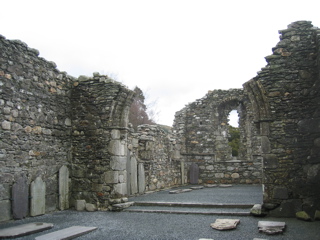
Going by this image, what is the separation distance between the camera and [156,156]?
40.7 ft

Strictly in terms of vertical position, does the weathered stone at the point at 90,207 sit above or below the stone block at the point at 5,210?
below

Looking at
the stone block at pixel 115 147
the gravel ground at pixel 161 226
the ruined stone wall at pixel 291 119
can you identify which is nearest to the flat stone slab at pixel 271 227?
the gravel ground at pixel 161 226

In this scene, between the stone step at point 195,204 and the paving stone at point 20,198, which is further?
the stone step at point 195,204

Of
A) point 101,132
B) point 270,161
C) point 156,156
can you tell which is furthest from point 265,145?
point 156,156

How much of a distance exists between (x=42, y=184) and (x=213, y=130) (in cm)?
989

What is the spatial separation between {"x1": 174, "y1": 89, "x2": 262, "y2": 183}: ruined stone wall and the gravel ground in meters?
8.04

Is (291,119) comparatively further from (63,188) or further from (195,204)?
(63,188)

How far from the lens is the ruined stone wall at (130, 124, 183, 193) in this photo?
11414mm

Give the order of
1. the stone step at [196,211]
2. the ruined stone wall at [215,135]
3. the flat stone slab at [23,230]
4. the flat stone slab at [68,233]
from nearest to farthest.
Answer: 1. the flat stone slab at [68,233]
2. the flat stone slab at [23,230]
3. the stone step at [196,211]
4. the ruined stone wall at [215,135]

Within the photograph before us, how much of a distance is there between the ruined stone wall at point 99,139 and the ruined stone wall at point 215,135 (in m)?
7.14

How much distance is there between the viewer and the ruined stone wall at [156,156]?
37.4ft

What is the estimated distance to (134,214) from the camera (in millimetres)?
7695

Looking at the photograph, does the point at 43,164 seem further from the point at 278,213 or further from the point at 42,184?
the point at 278,213

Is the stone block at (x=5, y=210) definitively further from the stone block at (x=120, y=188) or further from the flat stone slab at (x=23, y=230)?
the stone block at (x=120, y=188)
